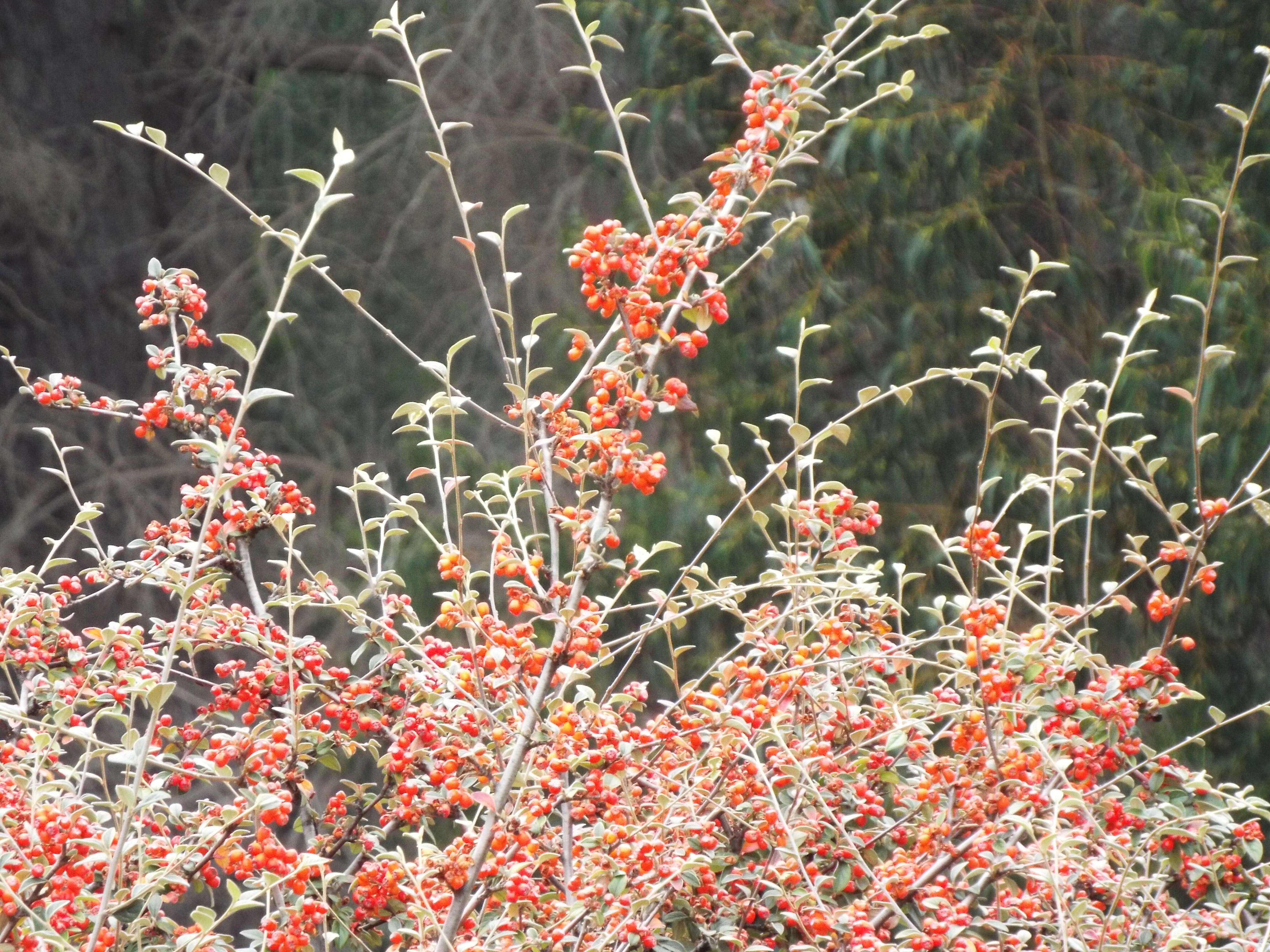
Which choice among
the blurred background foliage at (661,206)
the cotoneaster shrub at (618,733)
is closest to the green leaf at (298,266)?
the cotoneaster shrub at (618,733)

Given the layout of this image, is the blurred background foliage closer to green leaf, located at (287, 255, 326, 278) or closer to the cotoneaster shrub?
the cotoneaster shrub

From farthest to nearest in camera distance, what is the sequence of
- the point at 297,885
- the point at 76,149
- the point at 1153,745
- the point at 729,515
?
the point at 76,149, the point at 1153,745, the point at 729,515, the point at 297,885

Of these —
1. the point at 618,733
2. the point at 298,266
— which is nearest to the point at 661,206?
the point at 618,733

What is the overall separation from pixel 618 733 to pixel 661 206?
182 centimetres

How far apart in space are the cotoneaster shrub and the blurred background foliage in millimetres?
1254

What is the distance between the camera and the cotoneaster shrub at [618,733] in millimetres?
819

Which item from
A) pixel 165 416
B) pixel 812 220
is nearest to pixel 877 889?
pixel 165 416

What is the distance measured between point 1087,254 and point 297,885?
2.15 meters

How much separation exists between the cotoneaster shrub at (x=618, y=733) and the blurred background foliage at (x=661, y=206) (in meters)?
1.25

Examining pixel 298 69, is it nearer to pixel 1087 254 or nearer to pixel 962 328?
pixel 962 328

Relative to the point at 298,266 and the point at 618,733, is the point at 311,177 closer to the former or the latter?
the point at 298,266

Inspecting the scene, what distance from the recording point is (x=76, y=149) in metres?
2.87

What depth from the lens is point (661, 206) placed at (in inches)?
99.1

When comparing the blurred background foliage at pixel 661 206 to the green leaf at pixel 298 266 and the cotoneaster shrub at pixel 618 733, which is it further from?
the green leaf at pixel 298 266
